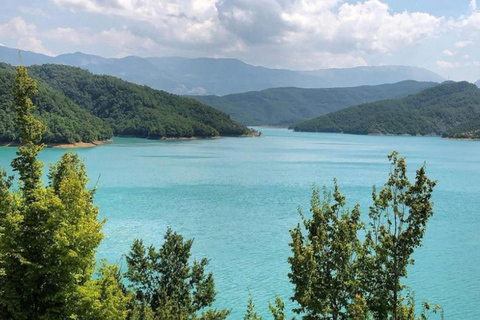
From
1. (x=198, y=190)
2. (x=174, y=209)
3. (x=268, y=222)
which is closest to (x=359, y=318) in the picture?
(x=268, y=222)

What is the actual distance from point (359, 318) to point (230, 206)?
3575 cm

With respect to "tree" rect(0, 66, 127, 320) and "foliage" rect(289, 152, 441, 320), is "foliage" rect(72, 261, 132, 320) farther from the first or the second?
"foliage" rect(289, 152, 441, 320)

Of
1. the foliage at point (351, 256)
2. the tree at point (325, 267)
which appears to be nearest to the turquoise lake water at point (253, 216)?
the foliage at point (351, 256)

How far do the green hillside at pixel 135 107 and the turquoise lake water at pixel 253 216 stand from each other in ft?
241

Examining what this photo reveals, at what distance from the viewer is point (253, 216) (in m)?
41.5

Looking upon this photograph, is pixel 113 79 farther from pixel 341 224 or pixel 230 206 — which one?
pixel 341 224

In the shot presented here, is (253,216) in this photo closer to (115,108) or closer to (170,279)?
(170,279)

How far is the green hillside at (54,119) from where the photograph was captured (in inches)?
3875

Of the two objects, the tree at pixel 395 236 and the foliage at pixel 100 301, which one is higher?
the tree at pixel 395 236

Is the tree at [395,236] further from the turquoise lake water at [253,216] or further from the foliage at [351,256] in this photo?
the turquoise lake water at [253,216]

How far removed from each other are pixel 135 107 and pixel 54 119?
195 feet

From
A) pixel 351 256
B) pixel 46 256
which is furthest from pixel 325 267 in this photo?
pixel 46 256

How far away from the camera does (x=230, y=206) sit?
45.7 meters

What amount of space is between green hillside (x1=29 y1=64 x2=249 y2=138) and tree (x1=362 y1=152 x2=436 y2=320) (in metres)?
142
